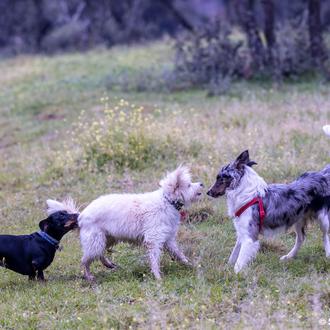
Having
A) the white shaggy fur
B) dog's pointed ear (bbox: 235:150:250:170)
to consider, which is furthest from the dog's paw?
dog's pointed ear (bbox: 235:150:250:170)

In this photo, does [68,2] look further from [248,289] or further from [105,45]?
[248,289]

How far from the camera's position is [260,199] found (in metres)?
7.35

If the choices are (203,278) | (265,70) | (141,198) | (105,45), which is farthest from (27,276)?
(105,45)

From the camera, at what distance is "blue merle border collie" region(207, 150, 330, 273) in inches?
288

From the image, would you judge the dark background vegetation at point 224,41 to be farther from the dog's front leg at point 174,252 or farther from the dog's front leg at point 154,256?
the dog's front leg at point 154,256

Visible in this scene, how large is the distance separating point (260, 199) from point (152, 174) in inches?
164

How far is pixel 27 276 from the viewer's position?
795cm

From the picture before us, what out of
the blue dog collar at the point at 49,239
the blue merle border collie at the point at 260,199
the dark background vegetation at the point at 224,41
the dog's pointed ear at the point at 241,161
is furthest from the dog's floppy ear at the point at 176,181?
the dark background vegetation at the point at 224,41

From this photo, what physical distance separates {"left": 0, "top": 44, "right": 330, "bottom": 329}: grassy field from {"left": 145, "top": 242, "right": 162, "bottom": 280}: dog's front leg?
0.40 ft

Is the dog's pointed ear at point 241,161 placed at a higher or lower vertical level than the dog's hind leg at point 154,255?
higher

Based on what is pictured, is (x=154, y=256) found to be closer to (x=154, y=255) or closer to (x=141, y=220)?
(x=154, y=255)

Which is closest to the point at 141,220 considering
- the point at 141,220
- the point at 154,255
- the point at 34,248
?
the point at 141,220

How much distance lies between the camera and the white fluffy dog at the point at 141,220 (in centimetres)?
732

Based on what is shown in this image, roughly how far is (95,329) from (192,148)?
6.31 metres
